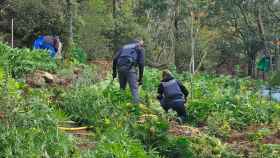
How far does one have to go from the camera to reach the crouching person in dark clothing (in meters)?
12.2

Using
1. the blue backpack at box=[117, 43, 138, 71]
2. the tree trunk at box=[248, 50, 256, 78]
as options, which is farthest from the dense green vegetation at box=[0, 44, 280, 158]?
the tree trunk at box=[248, 50, 256, 78]

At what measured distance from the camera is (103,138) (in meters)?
9.14

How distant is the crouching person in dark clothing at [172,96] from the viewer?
12.2 meters

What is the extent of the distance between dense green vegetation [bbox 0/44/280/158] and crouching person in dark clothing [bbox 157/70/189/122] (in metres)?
0.27

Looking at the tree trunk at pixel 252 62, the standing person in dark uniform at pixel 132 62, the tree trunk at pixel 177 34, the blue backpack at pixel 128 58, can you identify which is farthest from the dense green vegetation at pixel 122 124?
the tree trunk at pixel 252 62

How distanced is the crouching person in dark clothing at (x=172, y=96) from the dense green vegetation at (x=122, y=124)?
268mm

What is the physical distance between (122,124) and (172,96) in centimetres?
208

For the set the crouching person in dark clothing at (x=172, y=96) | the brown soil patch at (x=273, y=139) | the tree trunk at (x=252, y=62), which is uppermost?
the crouching person in dark clothing at (x=172, y=96)

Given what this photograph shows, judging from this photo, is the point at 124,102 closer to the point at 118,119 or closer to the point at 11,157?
the point at 118,119

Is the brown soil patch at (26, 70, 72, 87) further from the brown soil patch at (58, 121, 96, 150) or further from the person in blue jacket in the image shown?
the brown soil patch at (58, 121, 96, 150)

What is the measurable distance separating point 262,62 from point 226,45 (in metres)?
6.12

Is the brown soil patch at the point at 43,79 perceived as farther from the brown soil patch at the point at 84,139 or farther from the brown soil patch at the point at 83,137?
the brown soil patch at the point at 84,139

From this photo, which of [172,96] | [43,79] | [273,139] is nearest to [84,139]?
[172,96]

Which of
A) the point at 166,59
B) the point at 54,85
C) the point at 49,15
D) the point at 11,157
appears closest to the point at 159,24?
the point at 166,59
